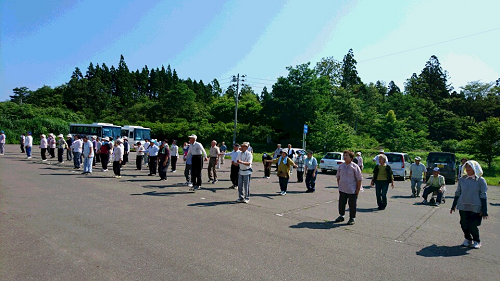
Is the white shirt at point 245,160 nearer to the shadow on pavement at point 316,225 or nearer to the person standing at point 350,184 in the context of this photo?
the shadow on pavement at point 316,225

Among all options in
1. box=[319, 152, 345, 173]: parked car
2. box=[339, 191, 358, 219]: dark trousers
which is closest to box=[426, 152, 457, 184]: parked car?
box=[319, 152, 345, 173]: parked car

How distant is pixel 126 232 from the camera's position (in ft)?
20.1

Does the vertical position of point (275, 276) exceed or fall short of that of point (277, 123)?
it falls short

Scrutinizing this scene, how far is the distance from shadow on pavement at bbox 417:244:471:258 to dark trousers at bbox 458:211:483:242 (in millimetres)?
296

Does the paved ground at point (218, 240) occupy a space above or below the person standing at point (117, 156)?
below

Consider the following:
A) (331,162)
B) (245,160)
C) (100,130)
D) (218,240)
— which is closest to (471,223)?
(218,240)

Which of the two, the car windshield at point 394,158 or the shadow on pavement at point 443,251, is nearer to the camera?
the shadow on pavement at point 443,251

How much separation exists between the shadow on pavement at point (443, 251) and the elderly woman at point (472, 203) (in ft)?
0.91

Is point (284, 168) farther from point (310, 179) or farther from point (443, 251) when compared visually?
point (443, 251)

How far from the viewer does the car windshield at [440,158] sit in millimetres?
19344

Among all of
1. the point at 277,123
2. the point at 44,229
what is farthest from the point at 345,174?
the point at 277,123

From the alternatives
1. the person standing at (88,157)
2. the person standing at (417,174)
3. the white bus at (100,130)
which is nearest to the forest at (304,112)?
the white bus at (100,130)

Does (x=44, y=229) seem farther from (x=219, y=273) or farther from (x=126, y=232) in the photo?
(x=219, y=273)

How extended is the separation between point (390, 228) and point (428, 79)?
8933cm
